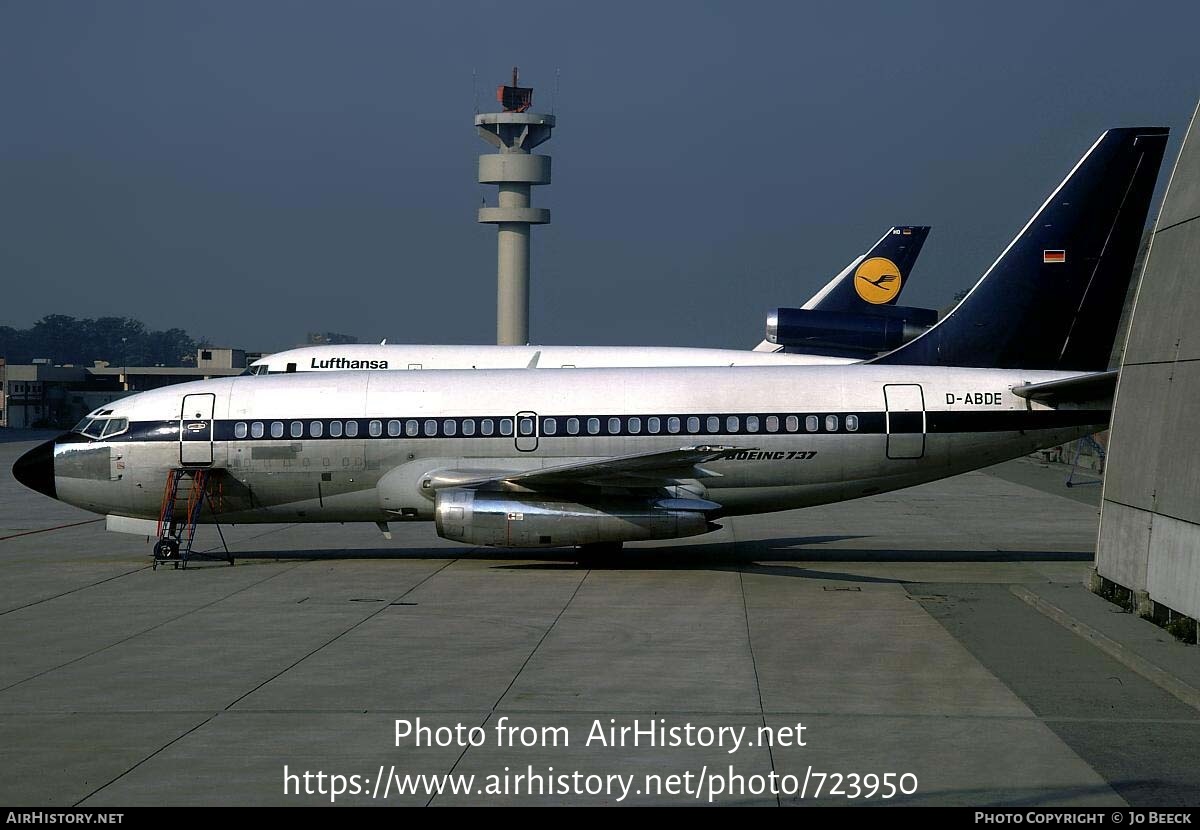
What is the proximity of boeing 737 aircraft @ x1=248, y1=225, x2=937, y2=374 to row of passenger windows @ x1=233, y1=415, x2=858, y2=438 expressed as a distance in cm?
1226

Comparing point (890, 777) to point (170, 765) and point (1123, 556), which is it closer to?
point (170, 765)

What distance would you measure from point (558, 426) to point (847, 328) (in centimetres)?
2029

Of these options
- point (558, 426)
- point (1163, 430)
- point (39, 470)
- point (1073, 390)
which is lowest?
point (39, 470)

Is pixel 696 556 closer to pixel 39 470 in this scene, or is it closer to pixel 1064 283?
pixel 1064 283

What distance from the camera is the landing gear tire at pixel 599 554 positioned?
23.3 meters

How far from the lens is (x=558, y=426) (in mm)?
23172

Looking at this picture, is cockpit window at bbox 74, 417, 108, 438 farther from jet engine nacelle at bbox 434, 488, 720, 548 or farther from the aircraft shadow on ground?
jet engine nacelle at bbox 434, 488, 720, 548

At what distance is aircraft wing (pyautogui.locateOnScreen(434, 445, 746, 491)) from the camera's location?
2083cm

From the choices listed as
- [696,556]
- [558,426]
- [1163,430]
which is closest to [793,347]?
[696,556]

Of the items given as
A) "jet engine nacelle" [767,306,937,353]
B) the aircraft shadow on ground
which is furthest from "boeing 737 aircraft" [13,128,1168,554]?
"jet engine nacelle" [767,306,937,353]

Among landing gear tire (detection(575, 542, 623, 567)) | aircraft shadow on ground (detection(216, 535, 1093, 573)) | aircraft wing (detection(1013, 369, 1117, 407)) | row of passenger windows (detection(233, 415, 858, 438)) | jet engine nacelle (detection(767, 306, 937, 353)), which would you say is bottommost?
aircraft shadow on ground (detection(216, 535, 1093, 573))

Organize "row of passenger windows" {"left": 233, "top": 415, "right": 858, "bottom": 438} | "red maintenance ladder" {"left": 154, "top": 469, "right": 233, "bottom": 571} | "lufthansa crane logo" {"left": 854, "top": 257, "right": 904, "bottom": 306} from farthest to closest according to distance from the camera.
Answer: "lufthansa crane logo" {"left": 854, "top": 257, "right": 904, "bottom": 306}
"red maintenance ladder" {"left": 154, "top": 469, "right": 233, "bottom": 571}
"row of passenger windows" {"left": 233, "top": 415, "right": 858, "bottom": 438}

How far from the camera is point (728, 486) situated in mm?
22953
